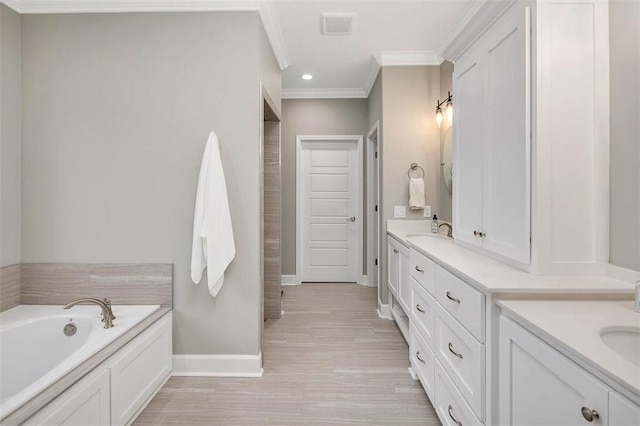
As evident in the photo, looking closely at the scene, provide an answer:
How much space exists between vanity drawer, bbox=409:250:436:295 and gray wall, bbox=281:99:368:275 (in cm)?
246

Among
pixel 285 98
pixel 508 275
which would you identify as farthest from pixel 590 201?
pixel 285 98

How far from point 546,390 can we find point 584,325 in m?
0.22

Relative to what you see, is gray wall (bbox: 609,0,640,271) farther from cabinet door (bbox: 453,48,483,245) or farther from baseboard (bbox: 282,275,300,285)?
baseboard (bbox: 282,275,300,285)

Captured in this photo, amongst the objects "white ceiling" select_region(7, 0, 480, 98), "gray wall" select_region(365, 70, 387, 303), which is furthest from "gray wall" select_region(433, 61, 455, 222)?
"gray wall" select_region(365, 70, 387, 303)

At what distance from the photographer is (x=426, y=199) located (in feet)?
10.5

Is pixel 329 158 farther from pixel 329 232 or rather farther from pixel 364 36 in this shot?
pixel 364 36

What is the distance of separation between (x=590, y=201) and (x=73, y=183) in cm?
302

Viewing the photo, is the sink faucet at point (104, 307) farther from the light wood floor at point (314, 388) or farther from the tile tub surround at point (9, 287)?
the tile tub surround at point (9, 287)

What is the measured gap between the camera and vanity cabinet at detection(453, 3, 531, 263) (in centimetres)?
140

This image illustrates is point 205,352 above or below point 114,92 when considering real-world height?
below

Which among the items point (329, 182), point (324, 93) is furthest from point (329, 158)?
point (324, 93)

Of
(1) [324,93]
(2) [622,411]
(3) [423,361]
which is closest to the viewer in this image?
(2) [622,411]

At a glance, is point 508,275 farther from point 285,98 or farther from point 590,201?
point 285,98

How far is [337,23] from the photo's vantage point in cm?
259
